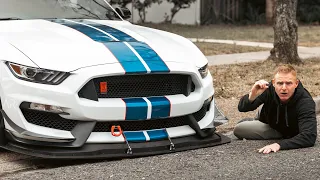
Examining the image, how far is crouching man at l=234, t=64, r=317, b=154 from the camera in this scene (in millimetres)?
5125

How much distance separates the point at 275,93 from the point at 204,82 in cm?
63

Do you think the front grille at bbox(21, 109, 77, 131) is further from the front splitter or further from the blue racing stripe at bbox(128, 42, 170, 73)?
the blue racing stripe at bbox(128, 42, 170, 73)

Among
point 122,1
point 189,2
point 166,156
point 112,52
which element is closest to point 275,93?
point 166,156

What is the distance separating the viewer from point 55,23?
5.67 m

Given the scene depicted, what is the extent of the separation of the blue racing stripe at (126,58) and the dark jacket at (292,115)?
3.80 ft

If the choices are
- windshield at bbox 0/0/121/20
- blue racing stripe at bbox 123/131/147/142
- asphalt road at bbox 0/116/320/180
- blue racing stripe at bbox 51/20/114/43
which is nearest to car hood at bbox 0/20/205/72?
blue racing stripe at bbox 51/20/114/43

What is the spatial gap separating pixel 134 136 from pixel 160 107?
32 cm

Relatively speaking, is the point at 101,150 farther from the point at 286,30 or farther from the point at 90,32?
the point at 286,30

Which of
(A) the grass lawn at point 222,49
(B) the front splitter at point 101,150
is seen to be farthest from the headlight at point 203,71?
(A) the grass lawn at point 222,49

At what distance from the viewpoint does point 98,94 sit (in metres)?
4.71

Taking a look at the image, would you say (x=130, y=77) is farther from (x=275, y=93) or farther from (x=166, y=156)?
(x=275, y=93)

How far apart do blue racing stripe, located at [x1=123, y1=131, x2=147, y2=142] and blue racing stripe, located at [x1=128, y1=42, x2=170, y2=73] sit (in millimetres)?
522

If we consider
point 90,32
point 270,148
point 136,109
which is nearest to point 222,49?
point 90,32

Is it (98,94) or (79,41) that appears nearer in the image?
(98,94)
